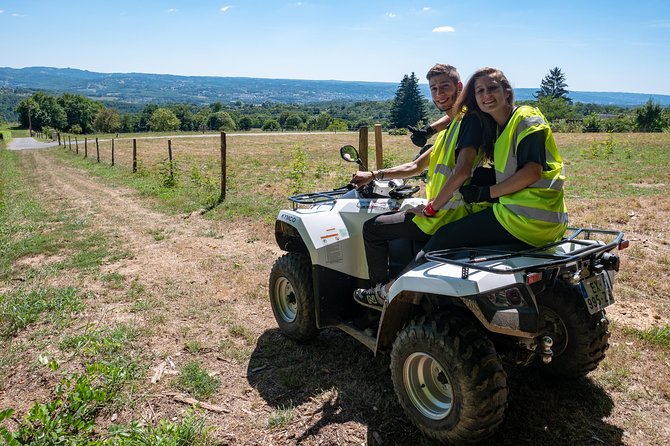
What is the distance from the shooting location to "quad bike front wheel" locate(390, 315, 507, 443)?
8.68 ft

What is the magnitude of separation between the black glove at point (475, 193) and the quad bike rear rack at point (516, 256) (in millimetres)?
323

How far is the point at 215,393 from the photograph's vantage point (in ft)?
12.4

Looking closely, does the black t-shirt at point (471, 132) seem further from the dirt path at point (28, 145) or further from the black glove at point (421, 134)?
the dirt path at point (28, 145)

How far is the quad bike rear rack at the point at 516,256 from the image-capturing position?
102 inches

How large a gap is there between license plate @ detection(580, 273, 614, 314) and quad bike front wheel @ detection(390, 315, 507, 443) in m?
0.73

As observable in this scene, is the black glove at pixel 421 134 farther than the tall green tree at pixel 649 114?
No

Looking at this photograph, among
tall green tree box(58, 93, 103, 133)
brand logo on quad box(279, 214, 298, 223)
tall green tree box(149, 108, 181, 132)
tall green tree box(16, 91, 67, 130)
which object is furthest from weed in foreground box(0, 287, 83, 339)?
tall green tree box(58, 93, 103, 133)

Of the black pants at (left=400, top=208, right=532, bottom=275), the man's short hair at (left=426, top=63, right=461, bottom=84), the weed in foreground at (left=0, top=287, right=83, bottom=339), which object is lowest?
the weed in foreground at (left=0, top=287, right=83, bottom=339)

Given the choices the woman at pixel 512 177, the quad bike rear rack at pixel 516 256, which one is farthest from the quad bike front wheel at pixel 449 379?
the woman at pixel 512 177

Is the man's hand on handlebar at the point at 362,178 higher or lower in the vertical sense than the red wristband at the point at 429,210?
higher

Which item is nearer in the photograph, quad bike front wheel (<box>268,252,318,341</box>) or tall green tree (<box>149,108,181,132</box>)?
quad bike front wheel (<box>268,252,318,341</box>)

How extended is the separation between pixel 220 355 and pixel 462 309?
2410 millimetres

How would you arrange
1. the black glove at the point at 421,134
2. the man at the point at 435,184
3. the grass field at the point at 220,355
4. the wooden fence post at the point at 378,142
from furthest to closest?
the wooden fence post at the point at 378,142 → the black glove at the point at 421,134 → the grass field at the point at 220,355 → the man at the point at 435,184

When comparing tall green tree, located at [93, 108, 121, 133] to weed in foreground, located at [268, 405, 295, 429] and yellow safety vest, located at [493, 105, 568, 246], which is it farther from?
yellow safety vest, located at [493, 105, 568, 246]
